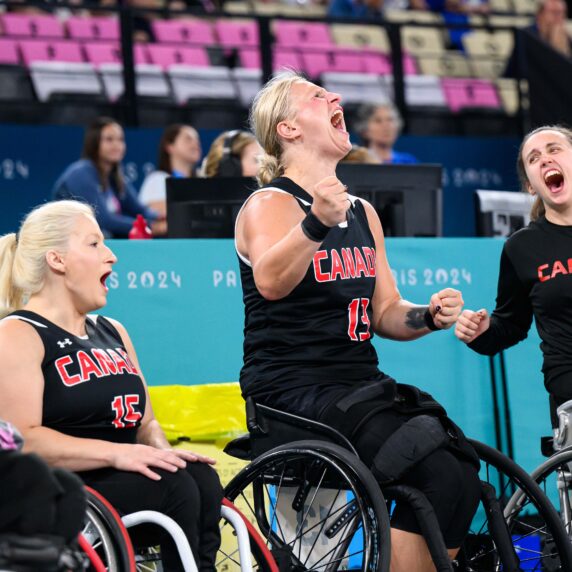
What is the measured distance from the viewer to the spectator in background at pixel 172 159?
273 inches

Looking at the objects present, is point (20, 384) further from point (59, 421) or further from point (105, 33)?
point (105, 33)

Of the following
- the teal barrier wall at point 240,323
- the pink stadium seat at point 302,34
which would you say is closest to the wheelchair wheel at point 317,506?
the teal barrier wall at point 240,323

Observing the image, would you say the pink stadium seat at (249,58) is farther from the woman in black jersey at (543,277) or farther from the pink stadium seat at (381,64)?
the woman in black jersey at (543,277)

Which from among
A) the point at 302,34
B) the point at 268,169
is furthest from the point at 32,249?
the point at 302,34

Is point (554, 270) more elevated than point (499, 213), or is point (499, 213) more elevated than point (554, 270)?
point (499, 213)

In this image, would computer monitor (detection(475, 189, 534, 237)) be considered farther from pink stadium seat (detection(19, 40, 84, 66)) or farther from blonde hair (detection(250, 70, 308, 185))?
pink stadium seat (detection(19, 40, 84, 66))

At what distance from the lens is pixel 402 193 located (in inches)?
198

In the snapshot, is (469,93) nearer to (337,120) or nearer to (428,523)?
(337,120)

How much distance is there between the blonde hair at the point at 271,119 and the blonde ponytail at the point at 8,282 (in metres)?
0.75

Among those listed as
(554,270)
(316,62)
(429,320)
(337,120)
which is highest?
(316,62)

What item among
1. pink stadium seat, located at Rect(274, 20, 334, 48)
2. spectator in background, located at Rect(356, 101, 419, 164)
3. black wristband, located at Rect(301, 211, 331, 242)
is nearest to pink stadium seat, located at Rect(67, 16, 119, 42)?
pink stadium seat, located at Rect(274, 20, 334, 48)

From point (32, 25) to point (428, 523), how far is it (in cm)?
715

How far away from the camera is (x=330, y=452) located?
2.73 m

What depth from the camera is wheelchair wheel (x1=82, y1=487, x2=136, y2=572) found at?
2.50m
